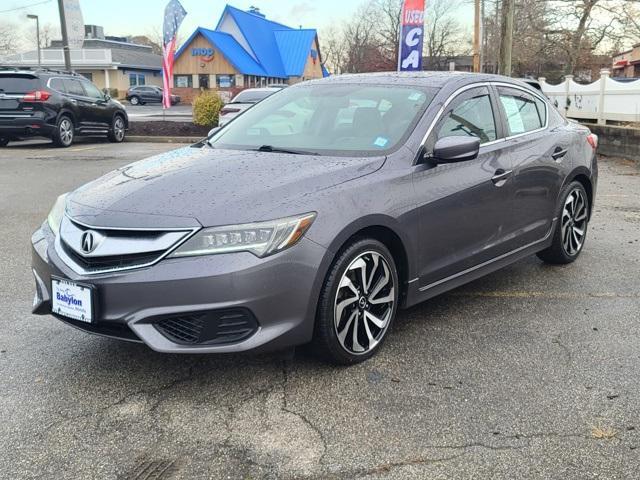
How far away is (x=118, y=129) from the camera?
18156 mm

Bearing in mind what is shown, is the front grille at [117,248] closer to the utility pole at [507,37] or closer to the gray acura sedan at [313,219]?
the gray acura sedan at [313,219]

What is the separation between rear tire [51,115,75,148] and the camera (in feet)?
51.0

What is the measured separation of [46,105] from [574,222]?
12978 mm

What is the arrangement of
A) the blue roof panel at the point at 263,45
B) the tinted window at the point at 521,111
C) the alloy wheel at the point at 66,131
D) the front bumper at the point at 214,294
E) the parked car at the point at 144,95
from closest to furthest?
the front bumper at the point at 214,294
the tinted window at the point at 521,111
the alloy wheel at the point at 66,131
the parked car at the point at 144,95
the blue roof panel at the point at 263,45

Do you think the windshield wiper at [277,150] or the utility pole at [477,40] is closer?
the windshield wiper at [277,150]

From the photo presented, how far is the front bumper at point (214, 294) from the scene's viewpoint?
298 centimetres

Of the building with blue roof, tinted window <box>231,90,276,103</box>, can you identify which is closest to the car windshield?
tinted window <box>231,90,276,103</box>

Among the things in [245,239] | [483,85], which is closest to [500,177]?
→ [483,85]

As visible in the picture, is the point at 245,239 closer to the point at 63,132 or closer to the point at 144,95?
the point at 63,132

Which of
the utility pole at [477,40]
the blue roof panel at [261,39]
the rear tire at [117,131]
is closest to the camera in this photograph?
the rear tire at [117,131]

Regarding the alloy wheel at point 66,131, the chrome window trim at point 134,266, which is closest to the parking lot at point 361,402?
the chrome window trim at point 134,266

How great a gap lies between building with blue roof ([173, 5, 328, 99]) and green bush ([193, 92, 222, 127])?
117 ft

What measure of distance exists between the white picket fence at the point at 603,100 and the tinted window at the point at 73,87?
1299 centimetres

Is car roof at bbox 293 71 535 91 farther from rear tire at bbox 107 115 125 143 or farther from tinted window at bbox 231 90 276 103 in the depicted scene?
rear tire at bbox 107 115 125 143
